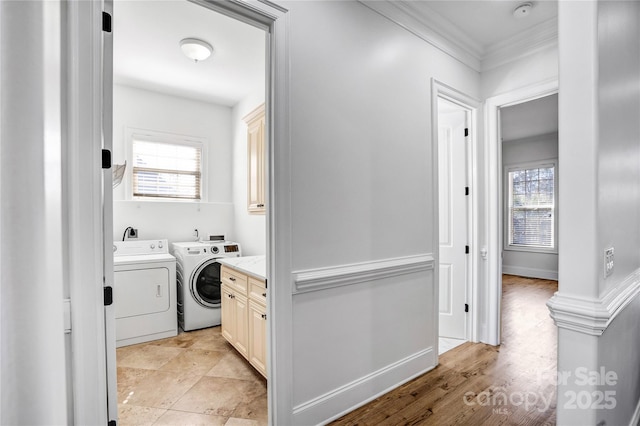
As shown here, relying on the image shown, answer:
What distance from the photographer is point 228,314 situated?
301cm

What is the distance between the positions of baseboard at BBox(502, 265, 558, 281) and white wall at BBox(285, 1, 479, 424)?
4.88 meters

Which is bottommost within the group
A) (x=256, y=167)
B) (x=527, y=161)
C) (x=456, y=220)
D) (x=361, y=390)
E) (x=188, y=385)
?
(x=188, y=385)

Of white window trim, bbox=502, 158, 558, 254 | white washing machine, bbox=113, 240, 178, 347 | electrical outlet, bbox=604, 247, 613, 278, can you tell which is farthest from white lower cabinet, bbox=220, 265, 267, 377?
white window trim, bbox=502, 158, 558, 254

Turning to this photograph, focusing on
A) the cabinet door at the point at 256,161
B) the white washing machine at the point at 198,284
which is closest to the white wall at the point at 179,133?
the white washing machine at the point at 198,284

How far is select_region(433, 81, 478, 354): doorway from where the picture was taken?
3092 millimetres

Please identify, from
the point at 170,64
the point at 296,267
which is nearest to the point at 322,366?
the point at 296,267

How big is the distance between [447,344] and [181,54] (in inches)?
149

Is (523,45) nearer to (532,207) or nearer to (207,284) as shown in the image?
(207,284)

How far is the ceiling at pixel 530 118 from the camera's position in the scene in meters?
4.54

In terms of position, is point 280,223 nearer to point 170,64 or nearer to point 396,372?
point 396,372

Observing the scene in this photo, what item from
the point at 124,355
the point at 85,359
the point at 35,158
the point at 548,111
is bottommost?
the point at 124,355

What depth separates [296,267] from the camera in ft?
6.02

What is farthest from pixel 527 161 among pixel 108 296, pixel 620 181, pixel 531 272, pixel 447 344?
pixel 108 296

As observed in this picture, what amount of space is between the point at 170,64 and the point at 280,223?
2548 mm
